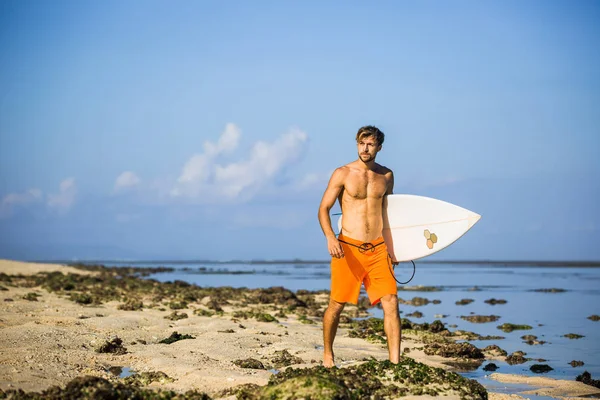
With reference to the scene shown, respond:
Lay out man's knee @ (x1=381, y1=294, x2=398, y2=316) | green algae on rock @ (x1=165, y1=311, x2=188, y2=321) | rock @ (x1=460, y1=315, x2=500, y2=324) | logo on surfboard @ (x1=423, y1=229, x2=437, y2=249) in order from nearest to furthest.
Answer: man's knee @ (x1=381, y1=294, x2=398, y2=316), logo on surfboard @ (x1=423, y1=229, x2=437, y2=249), green algae on rock @ (x1=165, y1=311, x2=188, y2=321), rock @ (x1=460, y1=315, x2=500, y2=324)

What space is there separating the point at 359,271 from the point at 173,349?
3.13 meters

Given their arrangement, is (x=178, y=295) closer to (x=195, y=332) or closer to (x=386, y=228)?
(x=195, y=332)

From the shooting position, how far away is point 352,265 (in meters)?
7.13

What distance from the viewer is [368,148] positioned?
721cm

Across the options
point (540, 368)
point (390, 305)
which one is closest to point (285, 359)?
point (390, 305)

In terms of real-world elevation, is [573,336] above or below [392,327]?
below

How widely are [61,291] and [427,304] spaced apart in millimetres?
11054

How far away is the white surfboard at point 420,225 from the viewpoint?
7832mm

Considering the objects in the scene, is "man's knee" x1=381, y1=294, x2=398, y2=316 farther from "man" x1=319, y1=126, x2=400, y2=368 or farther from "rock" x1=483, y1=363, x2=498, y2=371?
"rock" x1=483, y1=363, x2=498, y2=371

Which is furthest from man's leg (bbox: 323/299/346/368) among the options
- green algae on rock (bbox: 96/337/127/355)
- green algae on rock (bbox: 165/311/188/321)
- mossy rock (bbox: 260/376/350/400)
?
green algae on rock (bbox: 165/311/188/321)

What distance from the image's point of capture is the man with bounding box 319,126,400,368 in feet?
23.2

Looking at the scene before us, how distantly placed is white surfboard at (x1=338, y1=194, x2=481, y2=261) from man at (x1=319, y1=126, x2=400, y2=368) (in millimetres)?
449

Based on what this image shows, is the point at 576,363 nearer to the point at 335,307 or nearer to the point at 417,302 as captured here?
the point at 335,307

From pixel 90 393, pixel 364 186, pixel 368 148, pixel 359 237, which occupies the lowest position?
pixel 90 393
